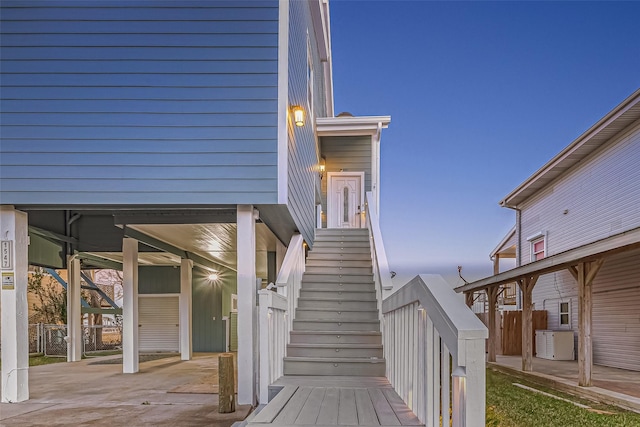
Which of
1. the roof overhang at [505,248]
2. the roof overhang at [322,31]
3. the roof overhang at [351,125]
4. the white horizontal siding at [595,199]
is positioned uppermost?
the roof overhang at [322,31]

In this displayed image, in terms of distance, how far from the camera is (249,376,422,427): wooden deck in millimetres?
2824

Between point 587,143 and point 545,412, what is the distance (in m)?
6.20

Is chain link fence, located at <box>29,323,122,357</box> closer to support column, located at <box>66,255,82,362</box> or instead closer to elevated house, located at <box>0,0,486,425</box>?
support column, located at <box>66,255,82,362</box>

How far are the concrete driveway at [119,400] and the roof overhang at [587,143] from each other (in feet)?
26.0

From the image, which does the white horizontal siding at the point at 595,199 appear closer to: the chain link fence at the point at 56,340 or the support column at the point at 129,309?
the support column at the point at 129,309

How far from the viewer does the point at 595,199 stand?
10.4 metres

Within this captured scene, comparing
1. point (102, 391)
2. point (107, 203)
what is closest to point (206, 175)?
point (107, 203)

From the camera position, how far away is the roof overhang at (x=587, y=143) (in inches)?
331

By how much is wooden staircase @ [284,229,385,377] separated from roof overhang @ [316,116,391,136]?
2852 mm

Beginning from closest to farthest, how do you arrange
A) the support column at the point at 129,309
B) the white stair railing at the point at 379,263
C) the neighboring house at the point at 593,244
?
the white stair railing at the point at 379,263 → the neighboring house at the point at 593,244 → the support column at the point at 129,309

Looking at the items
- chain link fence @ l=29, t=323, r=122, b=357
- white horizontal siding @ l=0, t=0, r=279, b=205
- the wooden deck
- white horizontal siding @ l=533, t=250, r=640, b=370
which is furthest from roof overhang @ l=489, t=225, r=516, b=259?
the wooden deck

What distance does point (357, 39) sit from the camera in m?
27.0

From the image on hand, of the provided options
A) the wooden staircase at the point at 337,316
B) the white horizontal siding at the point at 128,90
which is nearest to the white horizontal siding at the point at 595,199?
the wooden staircase at the point at 337,316

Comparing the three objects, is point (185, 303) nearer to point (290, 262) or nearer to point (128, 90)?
point (290, 262)
